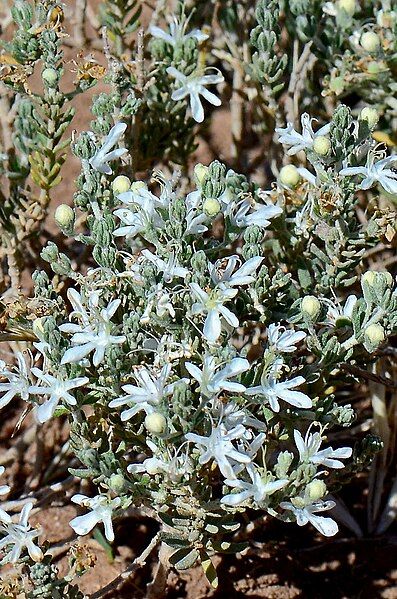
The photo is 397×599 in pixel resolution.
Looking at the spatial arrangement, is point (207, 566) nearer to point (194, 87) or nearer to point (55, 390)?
point (55, 390)

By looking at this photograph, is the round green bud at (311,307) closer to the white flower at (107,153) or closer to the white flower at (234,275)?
the white flower at (234,275)

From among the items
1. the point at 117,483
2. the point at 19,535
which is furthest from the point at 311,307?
the point at 19,535

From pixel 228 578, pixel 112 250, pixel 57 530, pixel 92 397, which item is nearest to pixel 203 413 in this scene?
pixel 92 397

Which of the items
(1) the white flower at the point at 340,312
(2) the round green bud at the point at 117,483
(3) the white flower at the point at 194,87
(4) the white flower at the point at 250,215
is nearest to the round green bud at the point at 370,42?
(3) the white flower at the point at 194,87

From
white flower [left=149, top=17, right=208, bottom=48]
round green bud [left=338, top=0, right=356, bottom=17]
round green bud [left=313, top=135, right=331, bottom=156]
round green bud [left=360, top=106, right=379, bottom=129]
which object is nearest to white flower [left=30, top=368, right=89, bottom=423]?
round green bud [left=313, top=135, right=331, bottom=156]

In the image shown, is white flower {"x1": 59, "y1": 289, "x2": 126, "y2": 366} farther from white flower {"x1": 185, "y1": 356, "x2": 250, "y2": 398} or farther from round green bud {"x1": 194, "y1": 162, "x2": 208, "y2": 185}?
round green bud {"x1": 194, "y1": 162, "x2": 208, "y2": 185}
